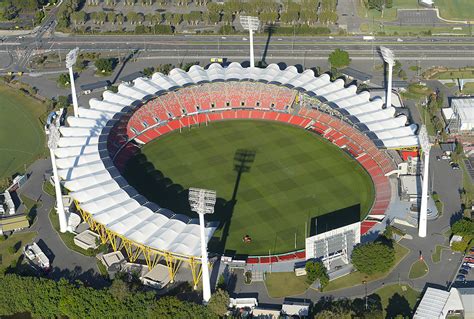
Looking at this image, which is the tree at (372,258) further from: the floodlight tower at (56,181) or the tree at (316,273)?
the floodlight tower at (56,181)

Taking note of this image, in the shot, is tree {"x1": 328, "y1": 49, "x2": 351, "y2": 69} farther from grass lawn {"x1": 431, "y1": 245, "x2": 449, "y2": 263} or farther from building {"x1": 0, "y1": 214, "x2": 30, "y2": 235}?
building {"x1": 0, "y1": 214, "x2": 30, "y2": 235}

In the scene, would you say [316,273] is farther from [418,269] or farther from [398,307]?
[418,269]

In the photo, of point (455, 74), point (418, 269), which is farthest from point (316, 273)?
point (455, 74)

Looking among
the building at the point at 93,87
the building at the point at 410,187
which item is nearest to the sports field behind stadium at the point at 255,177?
the building at the point at 410,187

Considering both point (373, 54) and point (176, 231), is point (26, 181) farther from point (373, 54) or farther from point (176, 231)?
point (373, 54)

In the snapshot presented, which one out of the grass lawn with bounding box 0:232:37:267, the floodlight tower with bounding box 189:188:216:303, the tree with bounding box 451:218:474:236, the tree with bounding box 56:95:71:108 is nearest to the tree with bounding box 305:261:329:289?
the floodlight tower with bounding box 189:188:216:303
